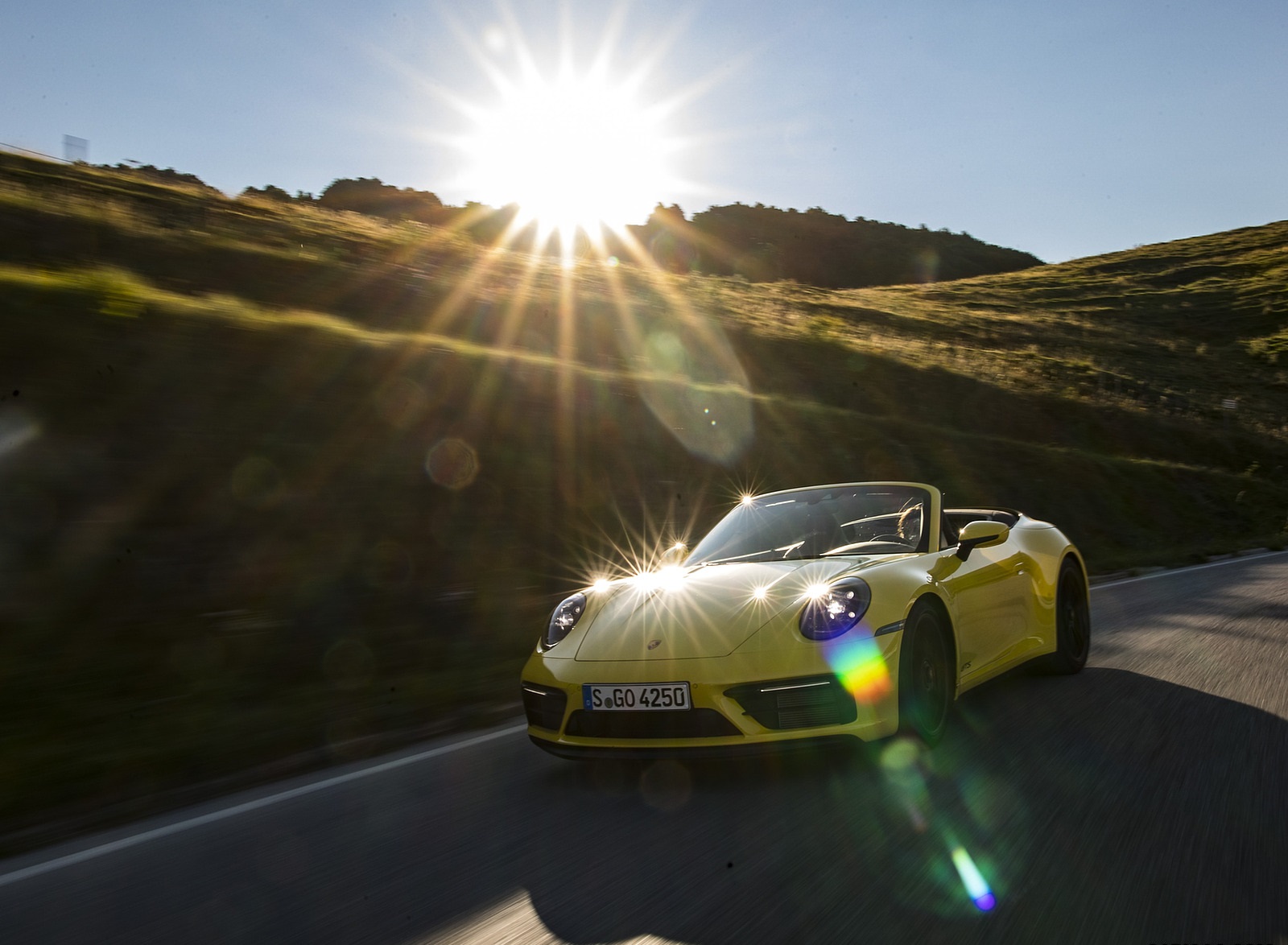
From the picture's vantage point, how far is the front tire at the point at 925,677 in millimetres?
4469

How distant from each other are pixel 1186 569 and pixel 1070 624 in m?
7.94

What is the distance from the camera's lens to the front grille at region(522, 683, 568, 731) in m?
4.56

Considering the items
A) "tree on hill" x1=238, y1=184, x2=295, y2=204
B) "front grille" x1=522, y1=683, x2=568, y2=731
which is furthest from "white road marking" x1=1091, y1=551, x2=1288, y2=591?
"tree on hill" x1=238, y1=184, x2=295, y2=204

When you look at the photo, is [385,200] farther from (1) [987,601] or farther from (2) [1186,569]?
(1) [987,601]

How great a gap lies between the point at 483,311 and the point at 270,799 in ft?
65.6

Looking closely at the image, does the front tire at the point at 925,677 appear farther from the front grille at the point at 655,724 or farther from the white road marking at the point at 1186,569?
the white road marking at the point at 1186,569

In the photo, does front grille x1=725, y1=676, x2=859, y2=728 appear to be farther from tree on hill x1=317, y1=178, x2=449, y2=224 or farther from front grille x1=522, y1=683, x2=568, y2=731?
tree on hill x1=317, y1=178, x2=449, y2=224

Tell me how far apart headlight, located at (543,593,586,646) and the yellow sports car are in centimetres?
1

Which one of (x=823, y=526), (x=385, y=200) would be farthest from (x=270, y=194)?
(x=823, y=526)

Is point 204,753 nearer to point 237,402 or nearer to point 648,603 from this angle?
point 648,603

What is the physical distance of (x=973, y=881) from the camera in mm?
3182

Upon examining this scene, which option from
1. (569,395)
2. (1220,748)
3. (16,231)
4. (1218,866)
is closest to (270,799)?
(1218,866)

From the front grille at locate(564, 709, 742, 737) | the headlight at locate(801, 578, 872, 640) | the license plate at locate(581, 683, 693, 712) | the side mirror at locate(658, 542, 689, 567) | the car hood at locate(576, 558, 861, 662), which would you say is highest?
the headlight at locate(801, 578, 872, 640)

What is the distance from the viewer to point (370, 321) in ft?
67.1
